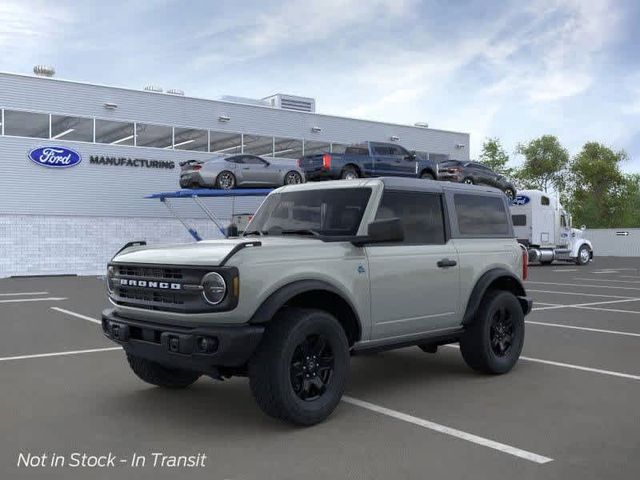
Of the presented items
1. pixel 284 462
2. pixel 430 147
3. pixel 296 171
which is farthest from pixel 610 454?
pixel 430 147

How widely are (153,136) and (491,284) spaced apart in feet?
86.5

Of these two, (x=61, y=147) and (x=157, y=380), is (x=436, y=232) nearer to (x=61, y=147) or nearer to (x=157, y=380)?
(x=157, y=380)

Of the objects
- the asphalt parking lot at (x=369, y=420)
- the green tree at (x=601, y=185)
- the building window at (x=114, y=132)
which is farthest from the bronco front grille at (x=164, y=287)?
the green tree at (x=601, y=185)

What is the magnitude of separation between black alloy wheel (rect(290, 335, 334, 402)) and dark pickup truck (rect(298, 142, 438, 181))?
16247mm

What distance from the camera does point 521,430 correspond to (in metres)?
5.04

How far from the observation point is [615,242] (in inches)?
2045

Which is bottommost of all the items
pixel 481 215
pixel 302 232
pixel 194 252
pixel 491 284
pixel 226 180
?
pixel 491 284

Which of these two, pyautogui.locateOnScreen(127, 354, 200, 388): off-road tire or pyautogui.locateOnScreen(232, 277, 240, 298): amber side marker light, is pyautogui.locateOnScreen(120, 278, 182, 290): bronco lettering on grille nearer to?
pyautogui.locateOnScreen(232, 277, 240, 298): amber side marker light

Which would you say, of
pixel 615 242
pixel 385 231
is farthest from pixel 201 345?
pixel 615 242

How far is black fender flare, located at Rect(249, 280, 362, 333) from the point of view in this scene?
16.2 feet

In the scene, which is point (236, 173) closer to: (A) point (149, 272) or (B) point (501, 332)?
(B) point (501, 332)

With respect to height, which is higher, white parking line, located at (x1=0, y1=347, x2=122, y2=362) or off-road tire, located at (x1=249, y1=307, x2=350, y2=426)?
off-road tire, located at (x1=249, y1=307, x2=350, y2=426)

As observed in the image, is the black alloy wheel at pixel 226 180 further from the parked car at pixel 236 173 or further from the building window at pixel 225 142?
the building window at pixel 225 142

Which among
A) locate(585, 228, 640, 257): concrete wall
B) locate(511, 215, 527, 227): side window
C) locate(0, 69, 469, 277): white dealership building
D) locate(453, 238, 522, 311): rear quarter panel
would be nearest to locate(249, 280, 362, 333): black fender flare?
locate(453, 238, 522, 311): rear quarter panel
